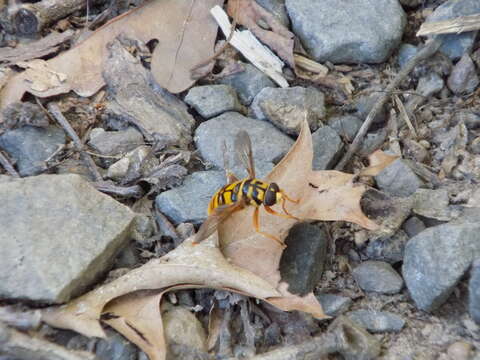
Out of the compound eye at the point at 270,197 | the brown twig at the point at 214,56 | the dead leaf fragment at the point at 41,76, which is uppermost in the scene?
the dead leaf fragment at the point at 41,76

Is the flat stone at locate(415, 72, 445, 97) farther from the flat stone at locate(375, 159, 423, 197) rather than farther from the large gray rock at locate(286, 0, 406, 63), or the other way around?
the flat stone at locate(375, 159, 423, 197)

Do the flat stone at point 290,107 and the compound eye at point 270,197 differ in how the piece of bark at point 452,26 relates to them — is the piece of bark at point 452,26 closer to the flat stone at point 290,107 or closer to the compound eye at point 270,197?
the flat stone at point 290,107

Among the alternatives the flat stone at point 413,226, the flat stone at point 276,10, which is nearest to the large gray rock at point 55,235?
the flat stone at point 413,226

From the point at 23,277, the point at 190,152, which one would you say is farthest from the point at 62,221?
the point at 190,152

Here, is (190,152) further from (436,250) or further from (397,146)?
(436,250)

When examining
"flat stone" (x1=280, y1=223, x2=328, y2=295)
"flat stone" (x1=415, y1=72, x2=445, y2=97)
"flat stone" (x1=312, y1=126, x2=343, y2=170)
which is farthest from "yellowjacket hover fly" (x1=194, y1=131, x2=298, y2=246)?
"flat stone" (x1=415, y1=72, x2=445, y2=97)

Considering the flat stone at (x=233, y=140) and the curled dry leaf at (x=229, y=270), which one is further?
the flat stone at (x=233, y=140)
